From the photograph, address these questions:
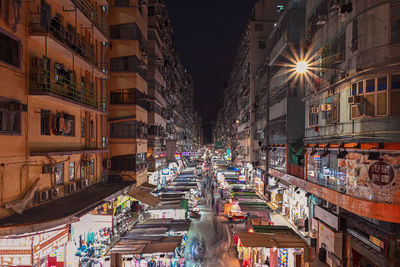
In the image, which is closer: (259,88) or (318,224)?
(318,224)

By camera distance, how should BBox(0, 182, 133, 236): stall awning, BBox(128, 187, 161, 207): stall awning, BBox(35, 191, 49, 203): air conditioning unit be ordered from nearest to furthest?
BBox(0, 182, 133, 236): stall awning
BBox(35, 191, 49, 203): air conditioning unit
BBox(128, 187, 161, 207): stall awning

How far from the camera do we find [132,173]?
74.4 feet

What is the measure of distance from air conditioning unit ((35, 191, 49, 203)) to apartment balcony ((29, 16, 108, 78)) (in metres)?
6.37

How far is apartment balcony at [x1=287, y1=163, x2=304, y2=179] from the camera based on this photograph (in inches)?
810

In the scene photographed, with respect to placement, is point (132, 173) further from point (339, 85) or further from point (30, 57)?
point (339, 85)

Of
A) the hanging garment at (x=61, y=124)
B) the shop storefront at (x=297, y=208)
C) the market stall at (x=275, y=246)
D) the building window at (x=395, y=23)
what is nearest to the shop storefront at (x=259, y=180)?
the shop storefront at (x=297, y=208)

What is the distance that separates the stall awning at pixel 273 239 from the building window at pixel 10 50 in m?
12.4

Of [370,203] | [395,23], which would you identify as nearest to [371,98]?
[395,23]

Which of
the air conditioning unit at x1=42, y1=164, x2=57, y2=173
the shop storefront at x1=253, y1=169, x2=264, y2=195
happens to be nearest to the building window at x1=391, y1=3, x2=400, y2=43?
the air conditioning unit at x1=42, y1=164, x2=57, y2=173

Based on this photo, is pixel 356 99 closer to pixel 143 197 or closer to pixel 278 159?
pixel 143 197

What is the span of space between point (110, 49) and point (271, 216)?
739 inches

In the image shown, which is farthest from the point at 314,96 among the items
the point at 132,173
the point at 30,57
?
the point at 30,57

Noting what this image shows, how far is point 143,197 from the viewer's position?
68.0 feet

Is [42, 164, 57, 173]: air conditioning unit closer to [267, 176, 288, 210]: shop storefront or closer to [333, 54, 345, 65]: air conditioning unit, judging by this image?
[333, 54, 345, 65]: air conditioning unit
